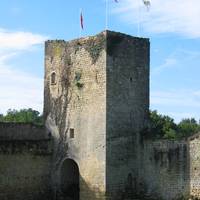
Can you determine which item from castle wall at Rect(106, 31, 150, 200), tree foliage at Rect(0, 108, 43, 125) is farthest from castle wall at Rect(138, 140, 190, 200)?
tree foliage at Rect(0, 108, 43, 125)

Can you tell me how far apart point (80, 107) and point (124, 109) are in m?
1.93

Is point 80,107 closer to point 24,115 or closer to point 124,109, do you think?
point 124,109

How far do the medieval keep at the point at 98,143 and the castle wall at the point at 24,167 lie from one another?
42mm

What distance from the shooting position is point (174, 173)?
2472 cm

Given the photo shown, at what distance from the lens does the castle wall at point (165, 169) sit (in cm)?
2439

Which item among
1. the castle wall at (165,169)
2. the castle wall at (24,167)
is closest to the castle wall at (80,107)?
the castle wall at (24,167)

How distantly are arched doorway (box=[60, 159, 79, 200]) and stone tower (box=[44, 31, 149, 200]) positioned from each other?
0.14 feet

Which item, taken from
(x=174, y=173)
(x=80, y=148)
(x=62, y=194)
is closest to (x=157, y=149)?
(x=174, y=173)

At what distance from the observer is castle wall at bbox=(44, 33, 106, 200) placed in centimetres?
2600

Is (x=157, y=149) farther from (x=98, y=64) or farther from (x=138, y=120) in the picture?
(x=98, y=64)

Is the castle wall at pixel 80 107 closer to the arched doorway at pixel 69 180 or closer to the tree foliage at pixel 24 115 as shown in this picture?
the arched doorway at pixel 69 180

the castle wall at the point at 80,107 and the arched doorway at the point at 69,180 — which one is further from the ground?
the castle wall at the point at 80,107

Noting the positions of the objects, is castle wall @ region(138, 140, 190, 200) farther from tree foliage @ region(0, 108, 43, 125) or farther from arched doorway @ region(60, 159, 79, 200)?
tree foliage @ region(0, 108, 43, 125)

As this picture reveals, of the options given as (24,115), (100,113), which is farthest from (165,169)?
(24,115)
